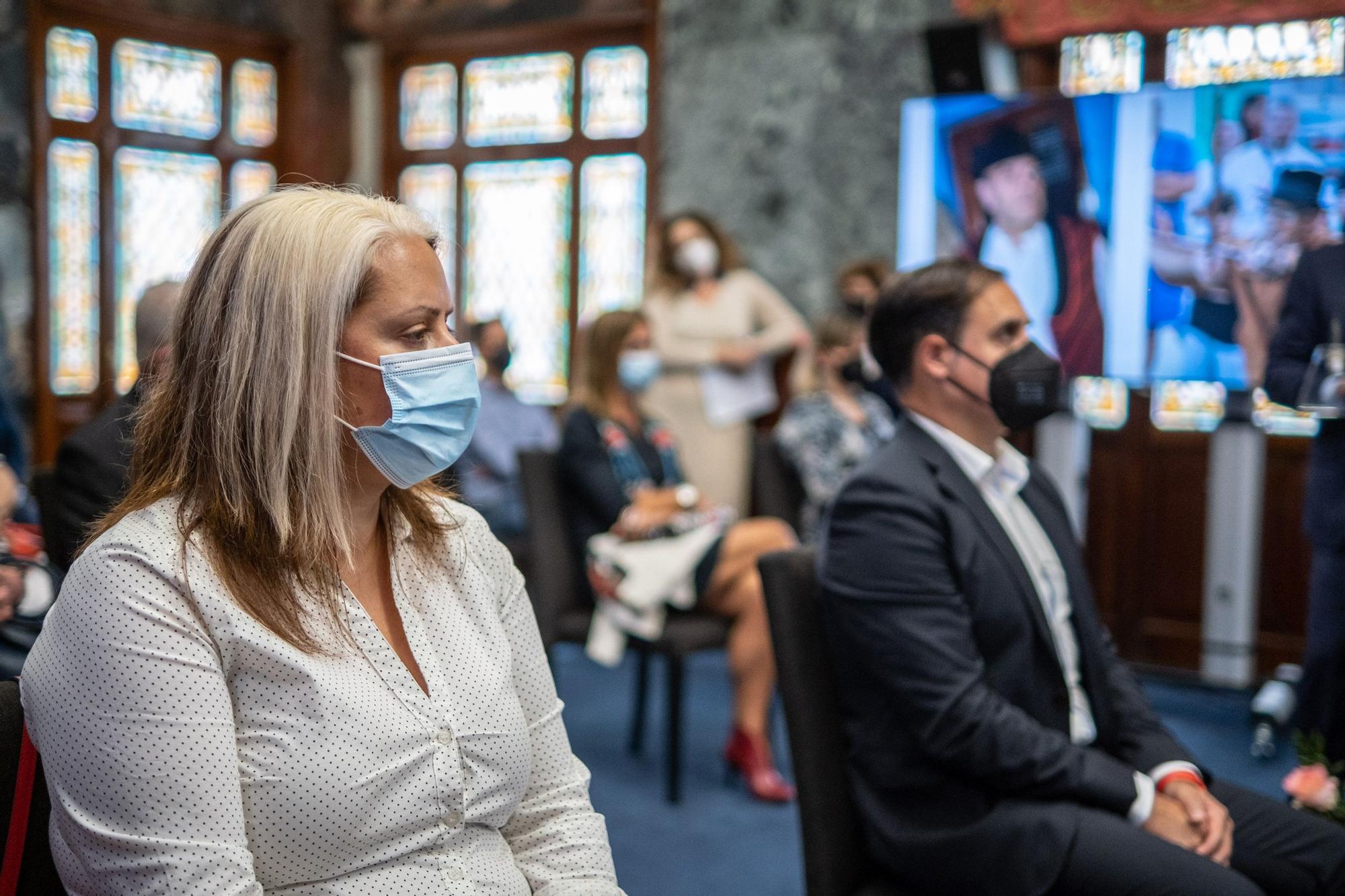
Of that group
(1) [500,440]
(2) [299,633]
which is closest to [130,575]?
(2) [299,633]

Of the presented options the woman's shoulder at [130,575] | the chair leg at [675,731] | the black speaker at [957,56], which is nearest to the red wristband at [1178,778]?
the woman's shoulder at [130,575]

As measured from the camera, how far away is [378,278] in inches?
52.2

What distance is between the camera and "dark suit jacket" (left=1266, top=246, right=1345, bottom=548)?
3.14 meters

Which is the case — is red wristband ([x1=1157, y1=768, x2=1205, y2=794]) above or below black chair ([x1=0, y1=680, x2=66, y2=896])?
below

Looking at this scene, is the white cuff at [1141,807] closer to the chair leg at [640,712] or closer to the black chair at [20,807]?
the black chair at [20,807]

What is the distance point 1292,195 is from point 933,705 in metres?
2.77

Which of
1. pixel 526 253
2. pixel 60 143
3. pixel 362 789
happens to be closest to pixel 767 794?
pixel 362 789

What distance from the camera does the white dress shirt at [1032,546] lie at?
6.54 ft

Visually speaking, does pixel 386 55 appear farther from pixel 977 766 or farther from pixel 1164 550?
pixel 977 766

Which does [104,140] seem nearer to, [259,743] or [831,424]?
[831,424]

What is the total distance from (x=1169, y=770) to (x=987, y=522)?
0.48m

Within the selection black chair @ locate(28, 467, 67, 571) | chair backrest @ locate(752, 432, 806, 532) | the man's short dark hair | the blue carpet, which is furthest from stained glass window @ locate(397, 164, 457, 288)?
the man's short dark hair

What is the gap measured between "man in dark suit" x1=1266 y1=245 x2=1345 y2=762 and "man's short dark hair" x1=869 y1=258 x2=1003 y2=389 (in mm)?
1432

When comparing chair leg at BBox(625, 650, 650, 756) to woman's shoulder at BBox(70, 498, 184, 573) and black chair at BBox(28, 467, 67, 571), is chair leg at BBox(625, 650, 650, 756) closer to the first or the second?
black chair at BBox(28, 467, 67, 571)
